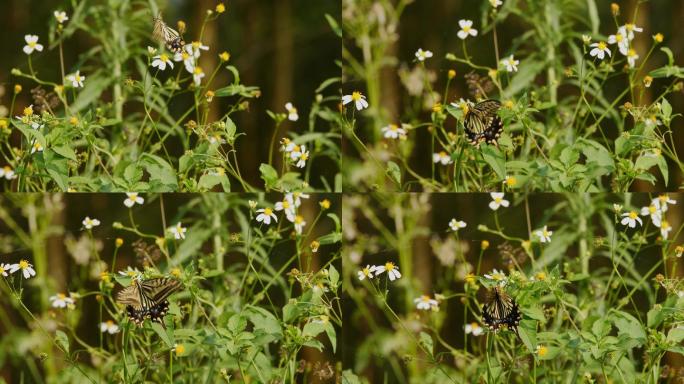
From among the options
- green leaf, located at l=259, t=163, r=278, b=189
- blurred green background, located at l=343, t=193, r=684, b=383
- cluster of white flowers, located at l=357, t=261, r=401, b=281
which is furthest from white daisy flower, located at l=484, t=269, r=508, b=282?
green leaf, located at l=259, t=163, r=278, b=189

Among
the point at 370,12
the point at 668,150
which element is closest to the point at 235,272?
the point at 370,12

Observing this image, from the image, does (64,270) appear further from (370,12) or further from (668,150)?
(668,150)

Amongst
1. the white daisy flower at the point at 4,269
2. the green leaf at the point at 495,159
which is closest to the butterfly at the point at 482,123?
the green leaf at the point at 495,159

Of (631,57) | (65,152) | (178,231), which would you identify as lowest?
(178,231)

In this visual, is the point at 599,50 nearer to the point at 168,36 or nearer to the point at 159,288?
the point at 168,36

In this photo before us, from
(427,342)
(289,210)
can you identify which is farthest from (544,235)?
(289,210)

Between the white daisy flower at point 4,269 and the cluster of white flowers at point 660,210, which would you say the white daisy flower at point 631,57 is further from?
the white daisy flower at point 4,269
